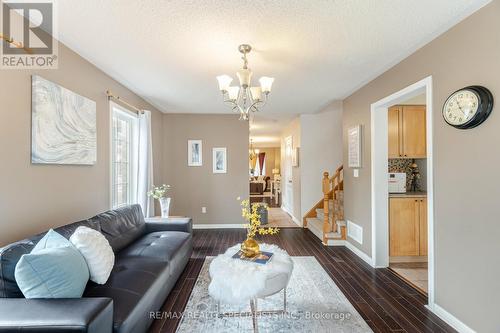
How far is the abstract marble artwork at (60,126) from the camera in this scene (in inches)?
83.4

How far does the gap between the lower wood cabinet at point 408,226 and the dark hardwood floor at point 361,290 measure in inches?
19.7

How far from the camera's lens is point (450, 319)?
217 centimetres

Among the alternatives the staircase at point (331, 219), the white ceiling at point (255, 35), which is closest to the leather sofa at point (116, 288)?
the white ceiling at point (255, 35)

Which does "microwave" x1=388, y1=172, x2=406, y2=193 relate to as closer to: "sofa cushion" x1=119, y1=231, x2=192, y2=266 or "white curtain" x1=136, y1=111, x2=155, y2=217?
"sofa cushion" x1=119, y1=231, x2=192, y2=266

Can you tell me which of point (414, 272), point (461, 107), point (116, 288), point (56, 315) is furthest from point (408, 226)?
point (56, 315)

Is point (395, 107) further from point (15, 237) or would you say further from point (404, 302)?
point (15, 237)

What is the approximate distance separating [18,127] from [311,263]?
3579mm

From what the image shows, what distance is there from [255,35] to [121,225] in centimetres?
250

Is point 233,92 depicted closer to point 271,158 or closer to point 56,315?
point 56,315

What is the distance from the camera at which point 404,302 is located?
2531 millimetres

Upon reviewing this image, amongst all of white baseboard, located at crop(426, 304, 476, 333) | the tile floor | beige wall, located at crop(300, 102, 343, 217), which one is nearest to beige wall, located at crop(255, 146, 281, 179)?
beige wall, located at crop(300, 102, 343, 217)

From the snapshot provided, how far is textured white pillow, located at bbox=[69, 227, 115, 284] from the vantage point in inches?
72.2

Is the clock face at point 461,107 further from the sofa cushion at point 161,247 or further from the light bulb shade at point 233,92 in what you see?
the sofa cushion at point 161,247

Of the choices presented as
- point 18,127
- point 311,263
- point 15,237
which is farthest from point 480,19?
point 15,237
